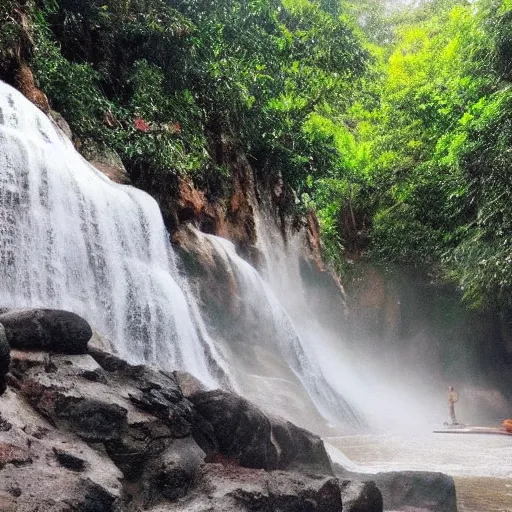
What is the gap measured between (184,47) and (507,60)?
39.0 ft

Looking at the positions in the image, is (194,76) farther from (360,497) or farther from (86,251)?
(360,497)

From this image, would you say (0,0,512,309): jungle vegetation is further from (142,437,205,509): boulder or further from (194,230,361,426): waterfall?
(142,437,205,509): boulder

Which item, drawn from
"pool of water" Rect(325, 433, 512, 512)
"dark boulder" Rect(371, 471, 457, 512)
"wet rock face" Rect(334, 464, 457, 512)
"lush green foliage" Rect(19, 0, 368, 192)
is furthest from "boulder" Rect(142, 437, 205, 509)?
"lush green foliage" Rect(19, 0, 368, 192)

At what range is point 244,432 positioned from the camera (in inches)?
176

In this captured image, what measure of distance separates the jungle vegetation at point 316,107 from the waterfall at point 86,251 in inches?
90.9

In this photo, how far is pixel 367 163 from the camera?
23969mm

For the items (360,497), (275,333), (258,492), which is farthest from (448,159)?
(258,492)

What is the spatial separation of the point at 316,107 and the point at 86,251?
13006 millimetres

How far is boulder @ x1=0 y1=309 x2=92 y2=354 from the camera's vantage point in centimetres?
405

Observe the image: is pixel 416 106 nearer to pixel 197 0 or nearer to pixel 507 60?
pixel 507 60

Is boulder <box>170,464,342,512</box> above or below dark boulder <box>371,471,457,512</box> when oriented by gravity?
above

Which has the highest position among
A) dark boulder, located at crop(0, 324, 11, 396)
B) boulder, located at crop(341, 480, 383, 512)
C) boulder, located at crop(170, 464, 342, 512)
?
dark boulder, located at crop(0, 324, 11, 396)

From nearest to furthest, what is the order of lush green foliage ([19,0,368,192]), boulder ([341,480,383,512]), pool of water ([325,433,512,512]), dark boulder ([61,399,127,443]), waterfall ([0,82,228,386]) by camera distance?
dark boulder ([61,399,127,443]) → boulder ([341,480,383,512]) → pool of water ([325,433,512,512]) → waterfall ([0,82,228,386]) → lush green foliage ([19,0,368,192])

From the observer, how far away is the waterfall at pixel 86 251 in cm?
756
